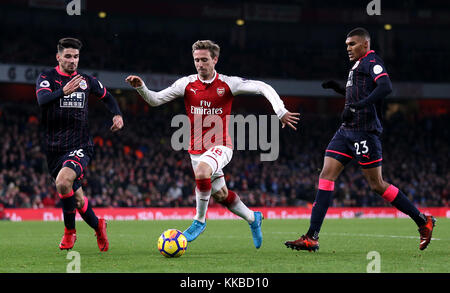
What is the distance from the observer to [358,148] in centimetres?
772

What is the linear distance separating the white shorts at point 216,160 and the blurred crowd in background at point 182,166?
14.7 metres

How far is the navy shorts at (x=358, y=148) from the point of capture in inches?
304

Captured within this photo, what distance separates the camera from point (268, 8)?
113 feet

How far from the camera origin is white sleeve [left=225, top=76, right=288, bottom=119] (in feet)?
24.5

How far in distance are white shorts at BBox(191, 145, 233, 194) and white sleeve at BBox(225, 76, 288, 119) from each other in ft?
2.31

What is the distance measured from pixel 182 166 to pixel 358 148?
19.5 m

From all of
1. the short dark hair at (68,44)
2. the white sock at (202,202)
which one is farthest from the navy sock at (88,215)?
the short dark hair at (68,44)

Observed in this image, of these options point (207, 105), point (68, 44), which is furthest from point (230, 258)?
point (68, 44)

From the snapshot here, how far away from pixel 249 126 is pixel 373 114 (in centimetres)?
2258

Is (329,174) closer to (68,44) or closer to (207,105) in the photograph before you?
(207,105)

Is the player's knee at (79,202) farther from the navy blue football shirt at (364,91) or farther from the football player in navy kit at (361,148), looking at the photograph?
the navy blue football shirt at (364,91)

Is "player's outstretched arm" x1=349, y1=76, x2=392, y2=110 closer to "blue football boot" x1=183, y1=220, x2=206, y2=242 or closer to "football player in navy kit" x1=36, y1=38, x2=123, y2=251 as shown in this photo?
"blue football boot" x1=183, y1=220, x2=206, y2=242

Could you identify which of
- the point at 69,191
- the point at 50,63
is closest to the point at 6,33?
the point at 50,63

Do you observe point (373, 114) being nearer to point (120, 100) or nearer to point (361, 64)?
point (361, 64)
